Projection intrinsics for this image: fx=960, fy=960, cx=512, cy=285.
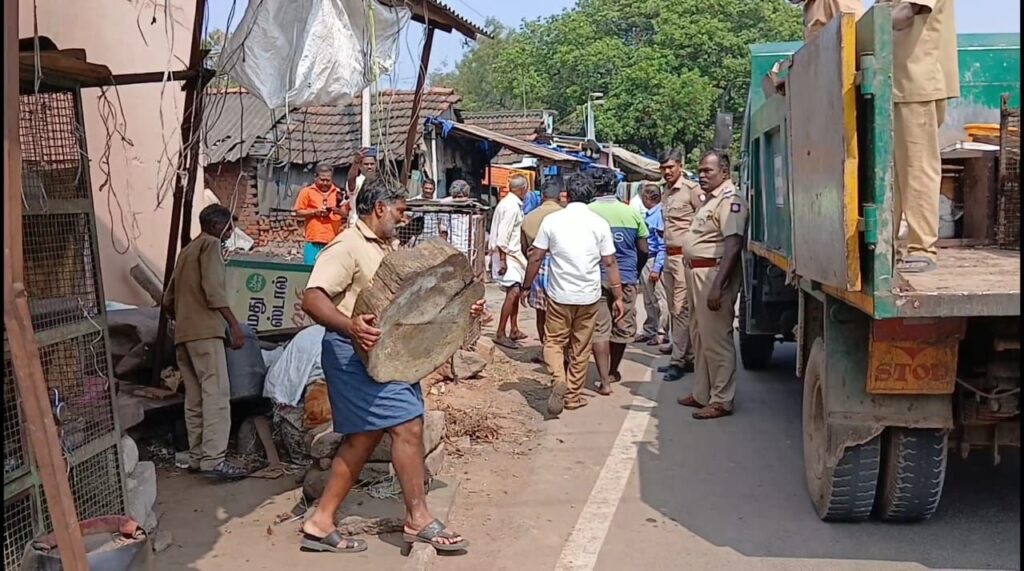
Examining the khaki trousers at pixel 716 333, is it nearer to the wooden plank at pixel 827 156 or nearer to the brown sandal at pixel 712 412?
the brown sandal at pixel 712 412

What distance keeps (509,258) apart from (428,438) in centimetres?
474

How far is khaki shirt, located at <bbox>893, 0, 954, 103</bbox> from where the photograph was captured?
4242 mm

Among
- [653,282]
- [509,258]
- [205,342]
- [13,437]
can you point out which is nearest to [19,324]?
[13,437]

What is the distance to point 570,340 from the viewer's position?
739 cm

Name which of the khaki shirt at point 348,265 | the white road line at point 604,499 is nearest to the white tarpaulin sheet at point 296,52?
the khaki shirt at point 348,265

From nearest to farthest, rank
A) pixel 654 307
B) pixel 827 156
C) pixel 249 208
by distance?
1. pixel 827 156
2. pixel 654 307
3. pixel 249 208

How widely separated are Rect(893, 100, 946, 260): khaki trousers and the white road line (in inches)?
81.7

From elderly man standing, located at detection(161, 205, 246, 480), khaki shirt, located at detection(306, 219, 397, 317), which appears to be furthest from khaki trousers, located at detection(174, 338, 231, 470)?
khaki shirt, located at detection(306, 219, 397, 317)

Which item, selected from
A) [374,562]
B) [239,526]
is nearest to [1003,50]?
[374,562]

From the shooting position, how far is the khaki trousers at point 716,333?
22.7 ft

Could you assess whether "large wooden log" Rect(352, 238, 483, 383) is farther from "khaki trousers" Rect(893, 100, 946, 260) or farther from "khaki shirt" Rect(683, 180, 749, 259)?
"khaki shirt" Rect(683, 180, 749, 259)

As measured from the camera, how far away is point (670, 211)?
8.49 m

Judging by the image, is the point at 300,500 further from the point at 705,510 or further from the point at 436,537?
the point at 705,510

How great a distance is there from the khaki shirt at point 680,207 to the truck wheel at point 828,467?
333 centimetres
